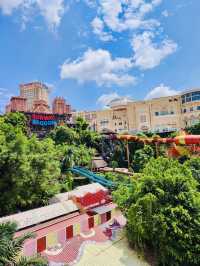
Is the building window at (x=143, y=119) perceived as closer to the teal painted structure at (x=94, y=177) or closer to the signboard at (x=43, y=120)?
the signboard at (x=43, y=120)

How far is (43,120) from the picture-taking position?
44.3m

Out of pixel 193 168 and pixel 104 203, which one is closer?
pixel 193 168

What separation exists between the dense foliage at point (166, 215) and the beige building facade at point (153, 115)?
3157cm

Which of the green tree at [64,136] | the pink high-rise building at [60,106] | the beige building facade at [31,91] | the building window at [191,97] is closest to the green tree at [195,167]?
the green tree at [64,136]

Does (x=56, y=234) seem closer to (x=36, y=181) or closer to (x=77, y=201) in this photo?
(x=77, y=201)

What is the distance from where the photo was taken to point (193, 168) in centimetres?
1658

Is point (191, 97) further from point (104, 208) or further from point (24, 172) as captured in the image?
point (24, 172)

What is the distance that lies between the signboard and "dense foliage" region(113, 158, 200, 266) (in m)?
33.1

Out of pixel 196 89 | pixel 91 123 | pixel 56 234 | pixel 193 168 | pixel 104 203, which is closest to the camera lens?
pixel 56 234

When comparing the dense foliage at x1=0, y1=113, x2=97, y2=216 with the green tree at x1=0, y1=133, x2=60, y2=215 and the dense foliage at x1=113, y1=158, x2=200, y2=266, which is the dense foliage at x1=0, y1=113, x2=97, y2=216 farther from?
the dense foliage at x1=113, y1=158, x2=200, y2=266

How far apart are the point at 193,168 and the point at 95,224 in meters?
8.15

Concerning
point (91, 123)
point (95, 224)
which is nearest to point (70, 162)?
point (95, 224)

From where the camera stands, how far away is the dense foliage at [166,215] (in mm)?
10922

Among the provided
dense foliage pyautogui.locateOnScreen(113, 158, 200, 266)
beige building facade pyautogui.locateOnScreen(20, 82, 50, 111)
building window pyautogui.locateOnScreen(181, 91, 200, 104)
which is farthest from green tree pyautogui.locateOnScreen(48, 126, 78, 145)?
beige building facade pyautogui.locateOnScreen(20, 82, 50, 111)
